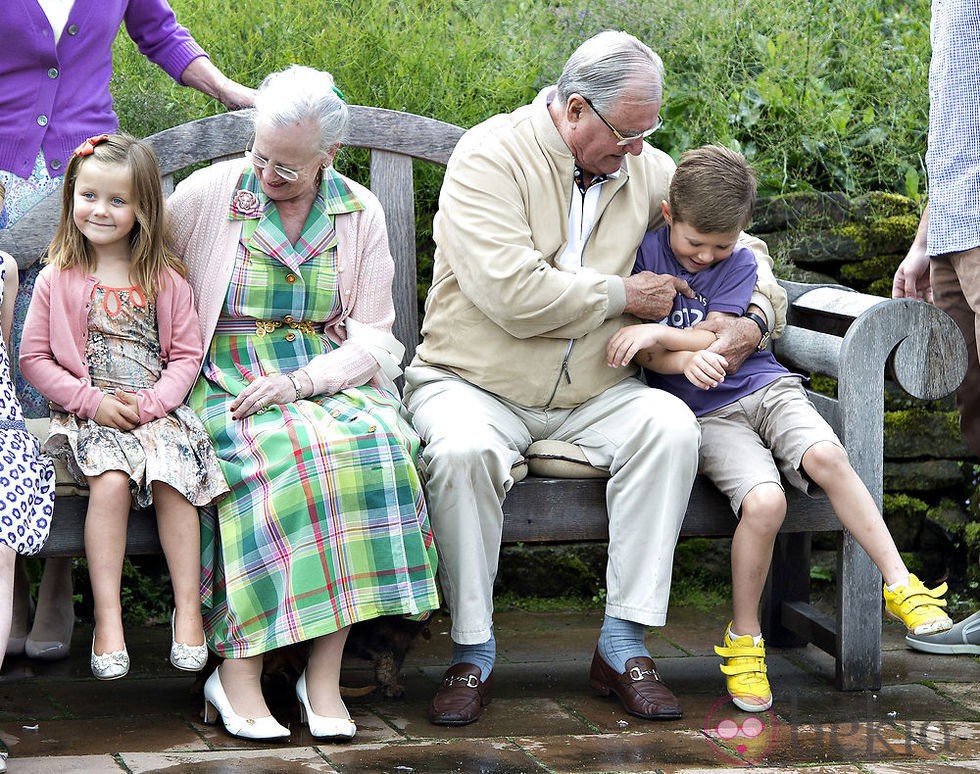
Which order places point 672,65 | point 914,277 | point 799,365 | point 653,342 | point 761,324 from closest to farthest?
1. point 653,342
2. point 761,324
3. point 914,277
4. point 799,365
5. point 672,65

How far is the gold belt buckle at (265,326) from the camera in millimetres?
3441

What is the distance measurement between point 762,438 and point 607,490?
0.47 metres

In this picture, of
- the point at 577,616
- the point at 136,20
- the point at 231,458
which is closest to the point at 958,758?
the point at 577,616

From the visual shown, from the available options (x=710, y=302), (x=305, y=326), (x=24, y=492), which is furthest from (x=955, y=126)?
(x=24, y=492)

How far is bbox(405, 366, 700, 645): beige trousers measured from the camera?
3.29 meters

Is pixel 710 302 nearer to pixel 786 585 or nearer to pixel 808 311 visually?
pixel 808 311

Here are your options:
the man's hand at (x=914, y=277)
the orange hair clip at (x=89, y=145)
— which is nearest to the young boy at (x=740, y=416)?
the man's hand at (x=914, y=277)

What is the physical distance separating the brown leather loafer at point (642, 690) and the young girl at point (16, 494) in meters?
1.41

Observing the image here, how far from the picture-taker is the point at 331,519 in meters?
3.13

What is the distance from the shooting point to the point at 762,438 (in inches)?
142

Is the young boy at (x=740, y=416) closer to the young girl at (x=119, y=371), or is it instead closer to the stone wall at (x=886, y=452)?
the stone wall at (x=886, y=452)

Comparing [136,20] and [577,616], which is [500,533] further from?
[136,20]

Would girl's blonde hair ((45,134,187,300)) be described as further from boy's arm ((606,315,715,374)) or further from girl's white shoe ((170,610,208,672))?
boy's arm ((606,315,715,374))

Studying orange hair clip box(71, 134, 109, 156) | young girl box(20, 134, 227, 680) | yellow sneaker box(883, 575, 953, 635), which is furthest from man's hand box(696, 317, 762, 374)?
orange hair clip box(71, 134, 109, 156)
